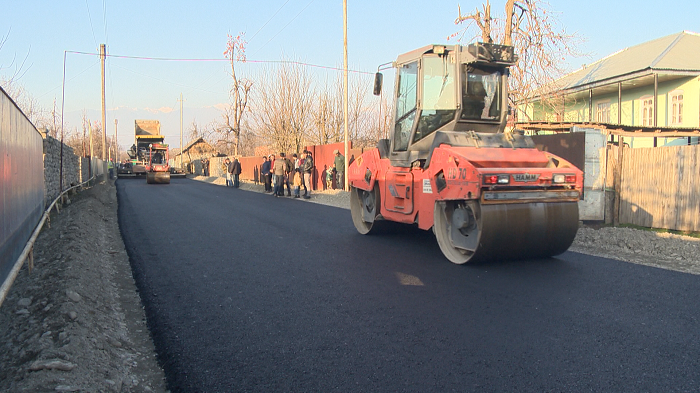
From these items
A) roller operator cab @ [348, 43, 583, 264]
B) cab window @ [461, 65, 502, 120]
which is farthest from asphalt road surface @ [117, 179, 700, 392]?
cab window @ [461, 65, 502, 120]

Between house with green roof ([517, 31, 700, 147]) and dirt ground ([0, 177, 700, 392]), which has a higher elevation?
house with green roof ([517, 31, 700, 147])

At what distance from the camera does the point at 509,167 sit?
641cm

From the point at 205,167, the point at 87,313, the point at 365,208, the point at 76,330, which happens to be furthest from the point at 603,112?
the point at 205,167

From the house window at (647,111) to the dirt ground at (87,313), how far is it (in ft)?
47.3

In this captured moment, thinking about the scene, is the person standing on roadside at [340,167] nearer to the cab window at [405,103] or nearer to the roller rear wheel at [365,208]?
the roller rear wheel at [365,208]

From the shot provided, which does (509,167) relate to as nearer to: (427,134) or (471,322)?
(427,134)

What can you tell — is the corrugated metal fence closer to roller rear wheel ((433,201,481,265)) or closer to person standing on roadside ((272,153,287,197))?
roller rear wheel ((433,201,481,265))

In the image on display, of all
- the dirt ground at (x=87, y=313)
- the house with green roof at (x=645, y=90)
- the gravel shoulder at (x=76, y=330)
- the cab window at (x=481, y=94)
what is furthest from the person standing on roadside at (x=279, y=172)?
the cab window at (x=481, y=94)

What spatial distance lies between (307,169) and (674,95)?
1424 cm

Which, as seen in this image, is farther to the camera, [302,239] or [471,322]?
[302,239]

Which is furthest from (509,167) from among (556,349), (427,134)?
(556,349)

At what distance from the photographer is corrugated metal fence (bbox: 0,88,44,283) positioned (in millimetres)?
4734

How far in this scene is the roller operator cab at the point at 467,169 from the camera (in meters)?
6.07

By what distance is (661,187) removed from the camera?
9555mm
